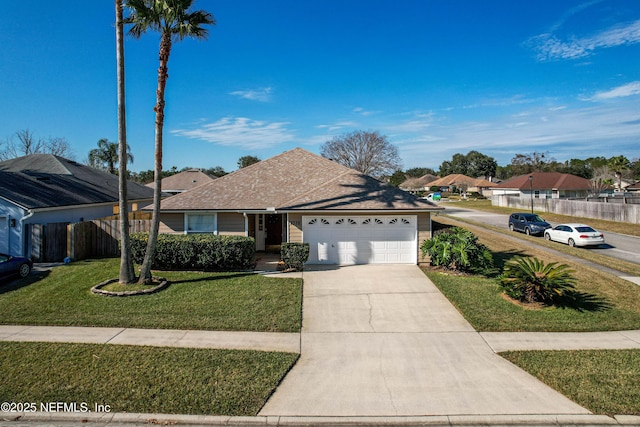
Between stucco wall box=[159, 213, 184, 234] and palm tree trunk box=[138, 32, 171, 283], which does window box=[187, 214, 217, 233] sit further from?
palm tree trunk box=[138, 32, 171, 283]

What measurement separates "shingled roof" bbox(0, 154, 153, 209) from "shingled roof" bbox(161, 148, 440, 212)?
6.18 meters

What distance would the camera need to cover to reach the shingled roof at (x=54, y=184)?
A: 18.2 metres

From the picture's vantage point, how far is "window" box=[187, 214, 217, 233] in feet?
58.1

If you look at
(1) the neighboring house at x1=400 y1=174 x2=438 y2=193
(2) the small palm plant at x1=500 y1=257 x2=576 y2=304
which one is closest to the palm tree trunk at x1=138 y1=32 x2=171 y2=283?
(2) the small palm plant at x1=500 y1=257 x2=576 y2=304

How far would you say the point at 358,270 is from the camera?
15.5 metres

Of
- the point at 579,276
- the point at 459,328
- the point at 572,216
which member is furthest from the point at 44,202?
the point at 572,216

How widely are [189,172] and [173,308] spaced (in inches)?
1053

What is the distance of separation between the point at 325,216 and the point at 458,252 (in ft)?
18.5

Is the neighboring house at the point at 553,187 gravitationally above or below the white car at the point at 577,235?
above

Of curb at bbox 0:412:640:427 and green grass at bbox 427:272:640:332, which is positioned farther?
green grass at bbox 427:272:640:332

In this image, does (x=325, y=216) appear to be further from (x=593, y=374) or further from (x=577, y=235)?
(x=577, y=235)

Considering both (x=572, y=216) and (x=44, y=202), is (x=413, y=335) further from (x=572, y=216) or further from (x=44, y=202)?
(x=572, y=216)

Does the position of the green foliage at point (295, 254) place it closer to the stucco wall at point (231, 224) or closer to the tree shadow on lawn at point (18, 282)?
the stucco wall at point (231, 224)

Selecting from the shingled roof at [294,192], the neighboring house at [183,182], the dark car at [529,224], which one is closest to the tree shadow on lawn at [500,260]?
the shingled roof at [294,192]
